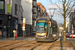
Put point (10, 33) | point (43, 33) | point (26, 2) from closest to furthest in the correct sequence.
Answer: point (43, 33)
point (10, 33)
point (26, 2)

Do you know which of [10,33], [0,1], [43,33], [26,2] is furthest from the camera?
[26,2]

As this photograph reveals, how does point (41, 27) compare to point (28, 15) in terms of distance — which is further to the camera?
point (28, 15)

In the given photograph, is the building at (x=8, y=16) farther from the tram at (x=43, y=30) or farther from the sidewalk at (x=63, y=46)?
the sidewalk at (x=63, y=46)

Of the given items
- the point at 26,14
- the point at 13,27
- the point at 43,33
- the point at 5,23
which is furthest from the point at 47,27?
the point at 26,14

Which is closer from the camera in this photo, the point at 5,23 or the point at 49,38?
the point at 49,38

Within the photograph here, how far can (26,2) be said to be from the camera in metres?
70.3

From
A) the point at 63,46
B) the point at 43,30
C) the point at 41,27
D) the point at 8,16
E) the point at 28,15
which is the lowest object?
the point at 63,46

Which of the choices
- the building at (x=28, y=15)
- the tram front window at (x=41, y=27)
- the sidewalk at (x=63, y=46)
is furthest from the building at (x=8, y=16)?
the sidewalk at (x=63, y=46)

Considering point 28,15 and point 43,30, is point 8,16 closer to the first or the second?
point 28,15

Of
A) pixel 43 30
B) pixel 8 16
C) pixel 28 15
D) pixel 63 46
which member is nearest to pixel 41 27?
pixel 43 30

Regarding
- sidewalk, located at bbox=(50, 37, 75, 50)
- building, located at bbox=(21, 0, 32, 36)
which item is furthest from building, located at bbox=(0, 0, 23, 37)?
sidewalk, located at bbox=(50, 37, 75, 50)

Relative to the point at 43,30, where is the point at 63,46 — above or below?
below

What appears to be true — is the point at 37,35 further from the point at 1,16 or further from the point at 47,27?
the point at 1,16

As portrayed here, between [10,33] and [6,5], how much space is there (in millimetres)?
8509
